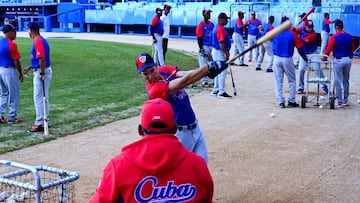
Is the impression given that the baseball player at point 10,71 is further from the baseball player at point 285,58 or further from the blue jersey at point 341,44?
the blue jersey at point 341,44

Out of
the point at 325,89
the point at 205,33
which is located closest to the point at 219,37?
the point at 205,33

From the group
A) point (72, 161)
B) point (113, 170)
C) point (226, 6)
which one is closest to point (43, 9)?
point (226, 6)

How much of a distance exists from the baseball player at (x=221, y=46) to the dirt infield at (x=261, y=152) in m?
0.91

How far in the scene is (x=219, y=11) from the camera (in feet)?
119

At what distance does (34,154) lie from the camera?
873 centimetres

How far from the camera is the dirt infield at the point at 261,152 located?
23.0 ft

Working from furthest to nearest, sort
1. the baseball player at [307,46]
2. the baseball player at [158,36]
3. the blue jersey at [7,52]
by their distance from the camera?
1. the baseball player at [158,36]
2. the baseball player at [307,46]
3. the blue jersey at [7,52]

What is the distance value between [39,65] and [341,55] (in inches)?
287

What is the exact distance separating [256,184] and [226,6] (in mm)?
30888

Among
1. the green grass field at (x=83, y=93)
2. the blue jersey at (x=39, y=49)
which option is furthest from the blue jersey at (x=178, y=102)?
the blue jersey at (x=39, y=49)

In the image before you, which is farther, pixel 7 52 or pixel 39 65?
pixel 7 52

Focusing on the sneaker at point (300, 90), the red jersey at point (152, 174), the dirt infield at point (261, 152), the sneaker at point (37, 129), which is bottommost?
the dirt infield at point (261, 152)

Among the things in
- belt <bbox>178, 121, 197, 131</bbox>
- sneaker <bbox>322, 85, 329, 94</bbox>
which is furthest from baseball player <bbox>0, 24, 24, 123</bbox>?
sneaker <bbox>322, 85, 329, 94</bbox>

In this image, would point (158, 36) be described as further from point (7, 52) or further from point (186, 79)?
point (186, 79)
